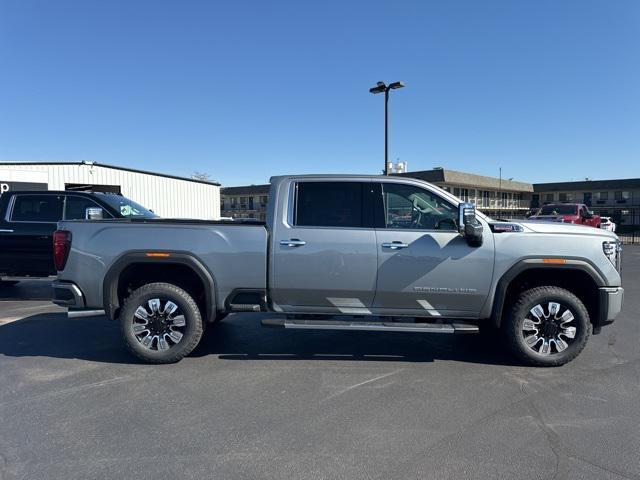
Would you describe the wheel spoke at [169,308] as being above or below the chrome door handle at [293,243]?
below

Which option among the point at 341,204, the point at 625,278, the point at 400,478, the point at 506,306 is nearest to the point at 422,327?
the point at 506,306

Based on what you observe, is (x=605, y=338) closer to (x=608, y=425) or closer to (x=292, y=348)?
(x=608, y=425)

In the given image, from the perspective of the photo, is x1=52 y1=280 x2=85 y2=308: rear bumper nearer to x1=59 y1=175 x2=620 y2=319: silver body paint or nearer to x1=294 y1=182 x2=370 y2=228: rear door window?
x1=59 y1=175 x2=620 y2=319: silver body paint

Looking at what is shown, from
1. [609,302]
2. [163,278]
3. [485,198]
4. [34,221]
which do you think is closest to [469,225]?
[609,302]

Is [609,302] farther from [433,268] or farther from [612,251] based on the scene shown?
[433,268]

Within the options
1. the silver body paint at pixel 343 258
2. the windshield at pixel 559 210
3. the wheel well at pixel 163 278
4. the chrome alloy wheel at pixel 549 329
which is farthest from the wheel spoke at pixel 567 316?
the windshield at pixel 559 210

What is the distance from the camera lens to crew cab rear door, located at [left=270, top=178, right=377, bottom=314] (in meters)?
4.57

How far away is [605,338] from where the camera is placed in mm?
5828

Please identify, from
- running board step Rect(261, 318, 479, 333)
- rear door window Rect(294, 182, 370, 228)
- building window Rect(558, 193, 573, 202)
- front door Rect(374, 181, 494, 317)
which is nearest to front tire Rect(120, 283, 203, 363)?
running board step Rect(261, 318, 479, 333)

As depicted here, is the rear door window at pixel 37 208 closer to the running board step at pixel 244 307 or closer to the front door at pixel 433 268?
the running board step at pixel 244 307

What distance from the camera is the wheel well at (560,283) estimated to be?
15.4ft

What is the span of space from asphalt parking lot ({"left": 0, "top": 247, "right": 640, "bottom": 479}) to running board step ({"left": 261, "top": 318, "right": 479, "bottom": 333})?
1.50ft

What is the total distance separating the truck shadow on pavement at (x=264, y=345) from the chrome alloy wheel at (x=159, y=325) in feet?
1.31

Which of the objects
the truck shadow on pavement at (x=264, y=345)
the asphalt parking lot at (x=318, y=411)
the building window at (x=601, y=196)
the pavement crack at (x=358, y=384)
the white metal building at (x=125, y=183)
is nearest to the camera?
the asphalt parking lot at (x=318, y=411)
